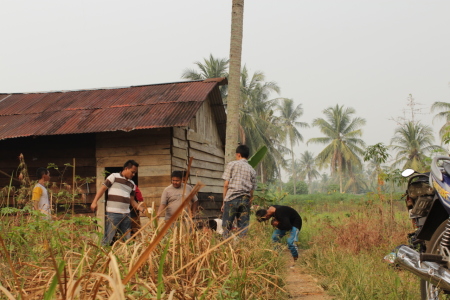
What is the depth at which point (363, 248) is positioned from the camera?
24.2 ft

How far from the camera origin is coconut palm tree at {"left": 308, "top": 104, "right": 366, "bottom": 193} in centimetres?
5078

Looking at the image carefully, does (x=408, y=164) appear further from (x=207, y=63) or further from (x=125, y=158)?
(x=125, y=158)

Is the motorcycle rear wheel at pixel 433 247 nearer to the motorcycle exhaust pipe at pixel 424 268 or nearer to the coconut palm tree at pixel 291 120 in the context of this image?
the motorcycle exhaust pipe at pixel 424 268

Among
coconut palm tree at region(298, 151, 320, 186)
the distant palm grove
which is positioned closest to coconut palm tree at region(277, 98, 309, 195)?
the distant palm grove

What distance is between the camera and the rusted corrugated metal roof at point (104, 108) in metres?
10.6

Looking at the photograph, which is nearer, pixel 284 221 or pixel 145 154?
pixel 284 221

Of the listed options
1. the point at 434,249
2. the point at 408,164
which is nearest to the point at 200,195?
the point at 434,249

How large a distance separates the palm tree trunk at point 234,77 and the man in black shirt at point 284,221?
2.84 m

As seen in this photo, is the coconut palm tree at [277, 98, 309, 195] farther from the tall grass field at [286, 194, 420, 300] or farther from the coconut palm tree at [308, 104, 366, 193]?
the tall grass field at [286, 194, 420, 300]

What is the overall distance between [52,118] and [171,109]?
318 cm

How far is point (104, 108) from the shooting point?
11961 millimetres

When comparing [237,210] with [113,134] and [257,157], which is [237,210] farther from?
[113,134]

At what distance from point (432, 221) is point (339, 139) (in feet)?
160

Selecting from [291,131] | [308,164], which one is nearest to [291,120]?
[291,131]
